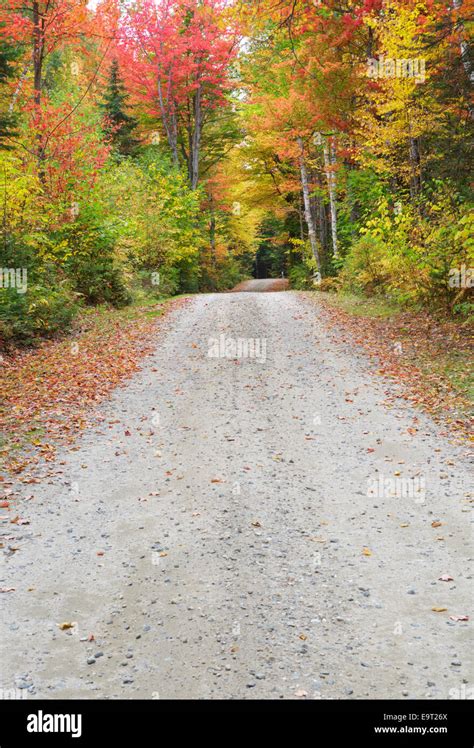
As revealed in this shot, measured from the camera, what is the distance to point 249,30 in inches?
304

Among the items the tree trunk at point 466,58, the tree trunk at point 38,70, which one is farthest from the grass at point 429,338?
the tree trunk at point 38,70

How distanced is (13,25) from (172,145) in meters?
14.7

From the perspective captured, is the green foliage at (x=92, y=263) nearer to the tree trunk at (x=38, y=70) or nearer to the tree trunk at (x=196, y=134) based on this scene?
the tree trunk at (x=38, y=70)

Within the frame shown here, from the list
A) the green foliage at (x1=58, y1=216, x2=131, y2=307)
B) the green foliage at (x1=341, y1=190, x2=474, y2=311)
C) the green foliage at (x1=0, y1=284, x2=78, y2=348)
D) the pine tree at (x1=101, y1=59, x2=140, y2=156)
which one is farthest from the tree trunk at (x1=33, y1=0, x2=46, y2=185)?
the pine tree at (x1=101, y1=59, x2=140, y2=156)

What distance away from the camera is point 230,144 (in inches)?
1226

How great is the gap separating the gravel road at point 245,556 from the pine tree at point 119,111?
2217 centimetres

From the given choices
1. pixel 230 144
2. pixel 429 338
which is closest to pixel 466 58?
pixel 429 338

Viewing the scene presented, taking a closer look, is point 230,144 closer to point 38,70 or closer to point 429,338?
point 38,70

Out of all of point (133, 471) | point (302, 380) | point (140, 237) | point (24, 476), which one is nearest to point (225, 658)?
point (133, 471)

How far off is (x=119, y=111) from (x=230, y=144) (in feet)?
20.5

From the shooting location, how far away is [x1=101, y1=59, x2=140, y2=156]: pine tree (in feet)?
90.5

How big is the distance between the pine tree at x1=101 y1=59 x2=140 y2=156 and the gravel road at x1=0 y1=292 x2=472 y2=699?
2217 cm

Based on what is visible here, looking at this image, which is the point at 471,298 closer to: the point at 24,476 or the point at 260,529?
the point at 260,529

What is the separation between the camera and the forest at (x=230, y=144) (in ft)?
40.5
